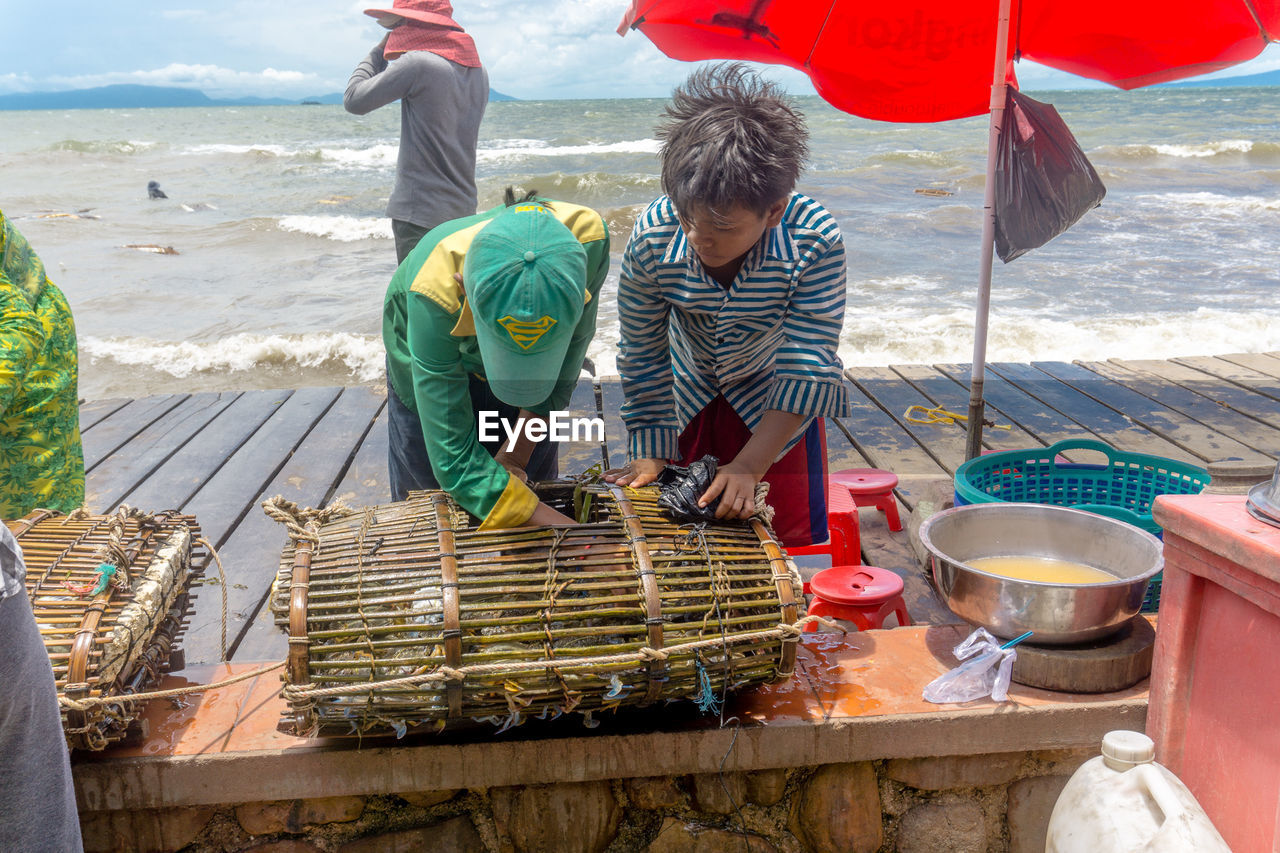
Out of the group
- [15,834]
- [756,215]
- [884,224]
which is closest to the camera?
[15,834]

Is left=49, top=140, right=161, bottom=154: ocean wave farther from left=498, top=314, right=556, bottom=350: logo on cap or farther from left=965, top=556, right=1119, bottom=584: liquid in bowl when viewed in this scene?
left=965, top=556, right=1119, bottom=584: liquid in bowl

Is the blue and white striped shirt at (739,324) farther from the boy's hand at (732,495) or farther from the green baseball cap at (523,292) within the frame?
the green baseball cap at (523,292)

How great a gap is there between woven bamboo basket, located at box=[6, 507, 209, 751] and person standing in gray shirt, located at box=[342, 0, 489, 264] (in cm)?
250

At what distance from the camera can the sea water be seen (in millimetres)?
6945

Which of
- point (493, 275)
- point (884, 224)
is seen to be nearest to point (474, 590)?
point (493, 275)

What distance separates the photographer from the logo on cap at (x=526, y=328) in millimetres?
1608

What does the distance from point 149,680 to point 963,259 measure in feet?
32.6

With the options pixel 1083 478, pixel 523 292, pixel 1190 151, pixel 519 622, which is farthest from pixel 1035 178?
pixel 1190 151

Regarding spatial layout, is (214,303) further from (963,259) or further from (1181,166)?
(1181,166)

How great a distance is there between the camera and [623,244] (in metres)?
11.8

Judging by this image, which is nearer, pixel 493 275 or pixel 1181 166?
pixel 493 275

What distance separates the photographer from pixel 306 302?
9086mm

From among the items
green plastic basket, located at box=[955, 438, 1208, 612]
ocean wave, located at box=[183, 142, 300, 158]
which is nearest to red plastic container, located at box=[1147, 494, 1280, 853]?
green plastic basket, located at box=[955, 438, 1208, 612]

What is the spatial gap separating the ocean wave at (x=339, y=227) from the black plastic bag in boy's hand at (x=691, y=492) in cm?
1201
